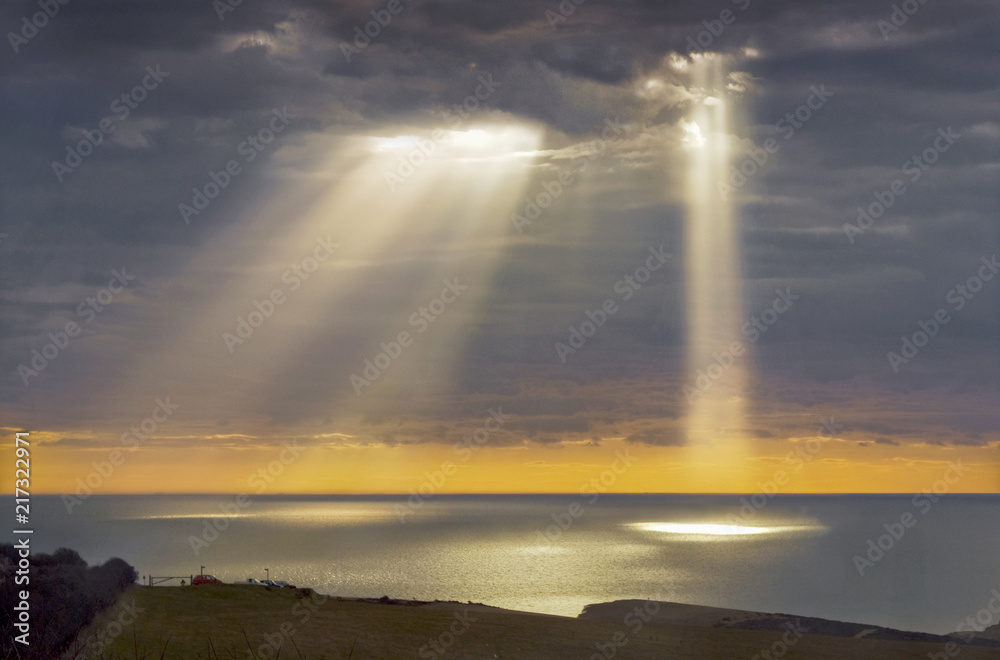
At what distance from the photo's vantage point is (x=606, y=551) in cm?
16788

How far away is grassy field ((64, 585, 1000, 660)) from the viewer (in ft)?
72.2

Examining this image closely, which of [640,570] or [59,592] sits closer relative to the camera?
[59,592]

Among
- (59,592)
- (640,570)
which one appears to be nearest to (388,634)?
(59,592)

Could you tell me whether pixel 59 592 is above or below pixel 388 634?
below

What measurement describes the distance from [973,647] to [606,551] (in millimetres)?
138513

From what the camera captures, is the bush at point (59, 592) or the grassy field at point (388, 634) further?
the grassy field at point (388, 634)

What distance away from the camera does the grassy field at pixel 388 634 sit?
866 inches

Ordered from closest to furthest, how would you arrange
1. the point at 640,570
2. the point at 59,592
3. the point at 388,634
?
the point at 59,592 < the point at 388,634 < the point at 640,570

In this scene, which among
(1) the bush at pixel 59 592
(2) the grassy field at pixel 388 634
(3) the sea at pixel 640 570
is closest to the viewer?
(1) the bush at pixel 59 592

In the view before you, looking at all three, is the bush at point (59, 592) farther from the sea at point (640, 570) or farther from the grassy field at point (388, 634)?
the sea at point (640, 570)

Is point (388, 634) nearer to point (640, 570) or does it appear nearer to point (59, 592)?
point (59, 592)

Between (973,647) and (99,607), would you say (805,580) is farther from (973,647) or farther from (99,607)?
(99,607)

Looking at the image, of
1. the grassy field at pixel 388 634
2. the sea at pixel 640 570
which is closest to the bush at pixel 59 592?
the grassy field at pixel 388 634

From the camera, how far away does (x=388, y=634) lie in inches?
990
